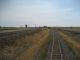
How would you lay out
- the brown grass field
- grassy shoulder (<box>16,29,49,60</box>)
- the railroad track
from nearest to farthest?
the railroad track → grassy shoulder (<box>16,29,49,60</box>) → the brown grass field

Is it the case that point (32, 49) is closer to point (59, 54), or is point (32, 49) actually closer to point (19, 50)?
point (19, 50)

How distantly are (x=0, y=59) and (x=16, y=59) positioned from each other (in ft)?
5.49

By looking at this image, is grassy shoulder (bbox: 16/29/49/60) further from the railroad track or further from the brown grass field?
the railroad track

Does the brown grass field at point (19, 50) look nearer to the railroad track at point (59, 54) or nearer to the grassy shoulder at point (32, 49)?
the grassy shoulder at point (32, 49)

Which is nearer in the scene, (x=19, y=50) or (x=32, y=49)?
(x=19, y=50)

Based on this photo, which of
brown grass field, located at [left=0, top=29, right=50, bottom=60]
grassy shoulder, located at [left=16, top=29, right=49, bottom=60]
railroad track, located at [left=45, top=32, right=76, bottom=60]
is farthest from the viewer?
brown grass field, located at [left=0, top=29, right=50, bottom=60]

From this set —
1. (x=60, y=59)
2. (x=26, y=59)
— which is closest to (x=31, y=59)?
(x=26, y=59)

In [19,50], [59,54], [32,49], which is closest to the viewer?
[59,54]

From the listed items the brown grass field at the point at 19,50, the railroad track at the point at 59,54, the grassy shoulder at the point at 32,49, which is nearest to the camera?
the railroad track at the point at 59,54

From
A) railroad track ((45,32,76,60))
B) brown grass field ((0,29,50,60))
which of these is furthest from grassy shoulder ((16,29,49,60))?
railroad track ((45,32,76,60))

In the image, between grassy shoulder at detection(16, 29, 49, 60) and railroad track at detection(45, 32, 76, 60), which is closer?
railroad track at detection(45, 32, 76, 60)

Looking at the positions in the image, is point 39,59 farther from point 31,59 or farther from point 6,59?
point 6,59

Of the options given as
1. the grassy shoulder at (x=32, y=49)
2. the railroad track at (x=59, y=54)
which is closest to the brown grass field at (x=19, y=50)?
the grassy shoulder at (x=32, y=49)

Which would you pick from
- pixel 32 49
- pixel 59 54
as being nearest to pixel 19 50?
pixel 32 49
